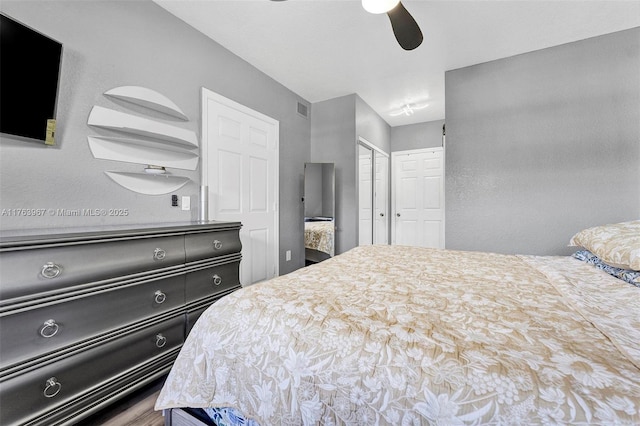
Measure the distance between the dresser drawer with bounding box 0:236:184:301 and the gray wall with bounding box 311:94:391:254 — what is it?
2491 mm

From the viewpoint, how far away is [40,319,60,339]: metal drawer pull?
108cm

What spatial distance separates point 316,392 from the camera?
2.32 feet

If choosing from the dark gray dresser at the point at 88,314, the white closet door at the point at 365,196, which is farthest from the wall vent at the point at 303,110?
the dark gray dresser at the point at 88,314

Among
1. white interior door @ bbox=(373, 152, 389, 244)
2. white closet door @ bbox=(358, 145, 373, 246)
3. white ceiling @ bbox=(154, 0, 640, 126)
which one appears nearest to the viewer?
white ceiling @ bbox=(154, 0, 640, 126)

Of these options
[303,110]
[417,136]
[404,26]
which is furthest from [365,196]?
[404,26]

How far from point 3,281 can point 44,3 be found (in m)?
1.58

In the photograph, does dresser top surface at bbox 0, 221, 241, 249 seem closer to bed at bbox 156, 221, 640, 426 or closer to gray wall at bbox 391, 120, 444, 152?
bed at bbox 156, 221, 640, 426

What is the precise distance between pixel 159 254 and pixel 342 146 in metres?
2.80

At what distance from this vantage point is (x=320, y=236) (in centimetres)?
365

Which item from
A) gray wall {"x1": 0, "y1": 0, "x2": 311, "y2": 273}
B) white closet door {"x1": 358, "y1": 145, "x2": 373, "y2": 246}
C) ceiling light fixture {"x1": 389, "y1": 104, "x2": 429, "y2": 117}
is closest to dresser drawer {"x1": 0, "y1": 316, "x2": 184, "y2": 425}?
gray wall {"x1": 0, "y1": 0, "x2": 311, "y2": 273}

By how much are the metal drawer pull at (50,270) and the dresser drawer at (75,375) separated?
0.38 m

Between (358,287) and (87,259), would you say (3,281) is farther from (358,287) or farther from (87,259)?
(358,287)

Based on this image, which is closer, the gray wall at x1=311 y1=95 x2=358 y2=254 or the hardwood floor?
the hardwood floor

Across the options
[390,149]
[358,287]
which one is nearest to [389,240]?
[390,149]
